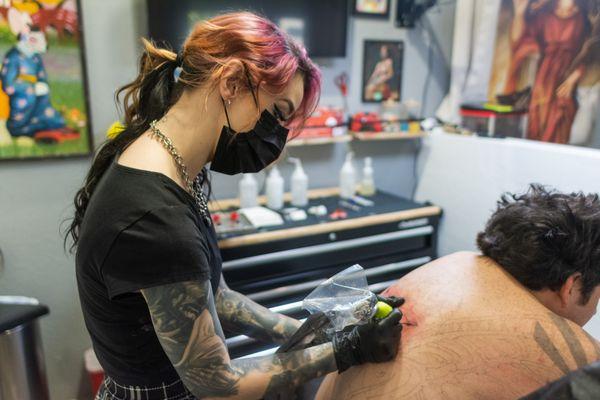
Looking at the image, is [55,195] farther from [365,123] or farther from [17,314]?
[365,123]

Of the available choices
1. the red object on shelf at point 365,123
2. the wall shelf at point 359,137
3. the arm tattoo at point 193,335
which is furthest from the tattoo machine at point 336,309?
the red object on shelf at point 365,123

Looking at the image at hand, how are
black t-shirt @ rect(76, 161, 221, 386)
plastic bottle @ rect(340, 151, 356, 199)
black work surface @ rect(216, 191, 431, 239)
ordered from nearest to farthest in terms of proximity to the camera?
black t-shirt @ rect(76, 161, 221, 386) < black work surface @ rect(216, 191, 431, 239) < plastic bottle @ rect(340, 151, 356, 199)

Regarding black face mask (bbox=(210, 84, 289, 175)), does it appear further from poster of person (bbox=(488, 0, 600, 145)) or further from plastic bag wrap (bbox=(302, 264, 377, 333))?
poster of person (bbox=(488, 0, 600, 145))

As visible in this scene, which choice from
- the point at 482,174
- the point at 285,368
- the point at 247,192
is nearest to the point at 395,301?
the point at 285,368

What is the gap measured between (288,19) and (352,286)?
161 centimetres

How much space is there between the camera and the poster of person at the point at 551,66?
2158 mm

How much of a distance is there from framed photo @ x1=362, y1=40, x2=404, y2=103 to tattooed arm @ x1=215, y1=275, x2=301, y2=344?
5.56 ft

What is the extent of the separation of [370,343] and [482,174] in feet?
5.47

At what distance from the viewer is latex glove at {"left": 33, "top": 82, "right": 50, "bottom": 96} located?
197 cm

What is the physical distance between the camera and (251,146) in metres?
1.14

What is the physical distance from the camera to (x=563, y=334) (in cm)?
99

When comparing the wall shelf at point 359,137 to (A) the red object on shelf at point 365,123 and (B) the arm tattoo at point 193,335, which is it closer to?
(A) the red object on shelf at point 365,123

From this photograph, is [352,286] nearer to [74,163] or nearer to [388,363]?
[388,363]

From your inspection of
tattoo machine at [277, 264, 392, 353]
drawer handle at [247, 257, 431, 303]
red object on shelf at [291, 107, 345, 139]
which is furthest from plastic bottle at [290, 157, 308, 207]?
tattoo machine at [277, 264, 392, 353]
